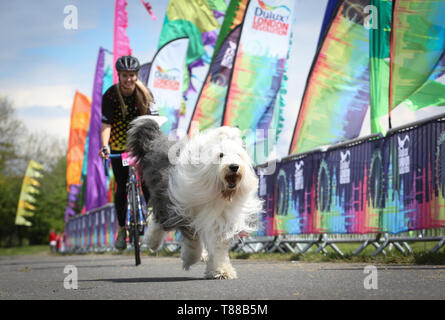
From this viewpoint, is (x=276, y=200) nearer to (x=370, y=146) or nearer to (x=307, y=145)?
(x=307, y=145)

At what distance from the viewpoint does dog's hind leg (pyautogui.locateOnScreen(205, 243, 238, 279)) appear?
5793mm

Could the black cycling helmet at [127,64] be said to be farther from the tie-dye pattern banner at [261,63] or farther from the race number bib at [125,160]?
the tie-dye pattern banner at [261,63]

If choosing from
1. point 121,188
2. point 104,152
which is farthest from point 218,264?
point 121,188

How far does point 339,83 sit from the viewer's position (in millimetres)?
11422

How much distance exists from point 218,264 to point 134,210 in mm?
2492

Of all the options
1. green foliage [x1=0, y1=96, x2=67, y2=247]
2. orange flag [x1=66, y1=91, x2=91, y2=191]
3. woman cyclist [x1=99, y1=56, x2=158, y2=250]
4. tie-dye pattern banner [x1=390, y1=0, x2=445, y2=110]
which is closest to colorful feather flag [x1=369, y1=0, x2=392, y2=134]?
tie-dye pattern banner [x1=390, y1=0, x2=445, y2=110]

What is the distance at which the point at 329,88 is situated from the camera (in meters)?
11.5

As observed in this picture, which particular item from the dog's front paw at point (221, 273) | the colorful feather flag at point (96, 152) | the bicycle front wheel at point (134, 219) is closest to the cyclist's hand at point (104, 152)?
the bicycle front wheel at point (134, 219)

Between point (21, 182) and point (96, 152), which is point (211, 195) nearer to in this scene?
point (96, 152)

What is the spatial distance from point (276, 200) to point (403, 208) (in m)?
3.84

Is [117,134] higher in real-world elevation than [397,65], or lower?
lower

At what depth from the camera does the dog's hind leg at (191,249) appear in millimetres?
6406
